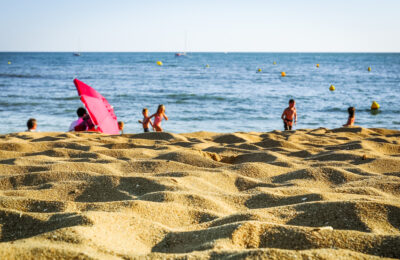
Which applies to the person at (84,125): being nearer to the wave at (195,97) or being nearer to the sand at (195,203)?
the sand at (195,203)

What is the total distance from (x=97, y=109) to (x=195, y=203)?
5425mm

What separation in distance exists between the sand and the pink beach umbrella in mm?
2322

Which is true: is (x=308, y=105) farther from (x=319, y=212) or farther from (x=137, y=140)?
(x=319, y=212)

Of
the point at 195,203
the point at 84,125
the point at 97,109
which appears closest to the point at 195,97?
the point at 84,125

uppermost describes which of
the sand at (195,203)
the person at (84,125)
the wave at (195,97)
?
the sand at (195,203)

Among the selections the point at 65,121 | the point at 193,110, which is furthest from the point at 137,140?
the point at 193,110

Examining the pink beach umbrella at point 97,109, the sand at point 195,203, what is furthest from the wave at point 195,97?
the sand at point 195,203

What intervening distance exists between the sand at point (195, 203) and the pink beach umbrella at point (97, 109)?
91.4 inches

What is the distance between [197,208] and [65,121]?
10828mm

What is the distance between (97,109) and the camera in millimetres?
7801

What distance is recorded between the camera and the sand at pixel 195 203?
1927mm

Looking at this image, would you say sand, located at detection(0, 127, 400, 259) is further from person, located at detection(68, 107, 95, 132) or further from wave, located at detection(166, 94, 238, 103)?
wave, located at detection(166, 94, 238, 103)

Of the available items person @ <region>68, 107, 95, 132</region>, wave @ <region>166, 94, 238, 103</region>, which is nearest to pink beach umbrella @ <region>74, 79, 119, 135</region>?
person @ <region>68, 107, 95, 132</region>

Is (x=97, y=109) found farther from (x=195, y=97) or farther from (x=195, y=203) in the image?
(x=195, y=97)
